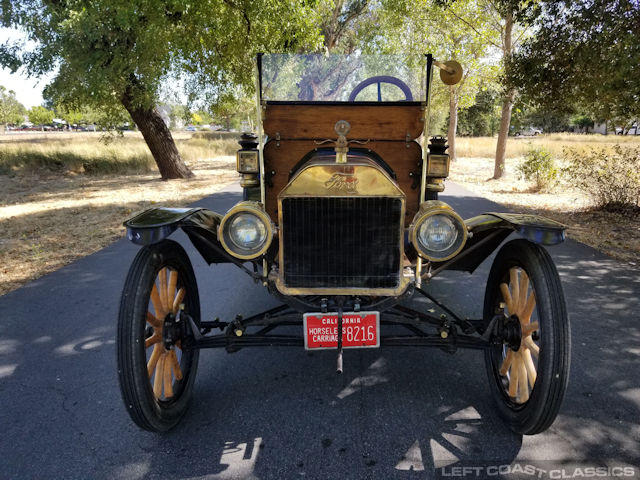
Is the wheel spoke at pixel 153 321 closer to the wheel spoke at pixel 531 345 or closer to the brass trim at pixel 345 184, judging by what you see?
the brass trim at pixel 345 184

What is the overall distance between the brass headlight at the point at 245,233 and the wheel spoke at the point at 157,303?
48cm

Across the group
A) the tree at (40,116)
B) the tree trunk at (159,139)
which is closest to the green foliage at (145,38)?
the tree trunk at (159,139)

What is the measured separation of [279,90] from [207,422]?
2.54 metres

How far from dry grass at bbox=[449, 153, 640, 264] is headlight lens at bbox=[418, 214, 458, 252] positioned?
14.4 feet

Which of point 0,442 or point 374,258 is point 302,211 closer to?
point 374,258

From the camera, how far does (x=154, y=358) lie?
2.42 meters

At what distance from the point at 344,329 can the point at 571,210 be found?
8.60 m

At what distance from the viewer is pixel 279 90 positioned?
3.48 meters

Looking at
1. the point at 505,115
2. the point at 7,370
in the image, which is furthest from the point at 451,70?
the point at 505,115

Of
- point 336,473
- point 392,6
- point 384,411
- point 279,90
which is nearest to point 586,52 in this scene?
point 279,90

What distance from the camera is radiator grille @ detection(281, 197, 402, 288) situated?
2.36 m

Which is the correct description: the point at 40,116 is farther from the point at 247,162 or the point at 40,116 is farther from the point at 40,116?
the point at 247,162

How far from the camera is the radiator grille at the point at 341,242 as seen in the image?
2.36 meters

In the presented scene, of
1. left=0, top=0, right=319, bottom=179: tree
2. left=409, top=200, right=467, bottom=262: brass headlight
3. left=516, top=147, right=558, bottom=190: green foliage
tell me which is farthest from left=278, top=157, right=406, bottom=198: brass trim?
left=516, top=147, right=558, bottom=190: green foliage
